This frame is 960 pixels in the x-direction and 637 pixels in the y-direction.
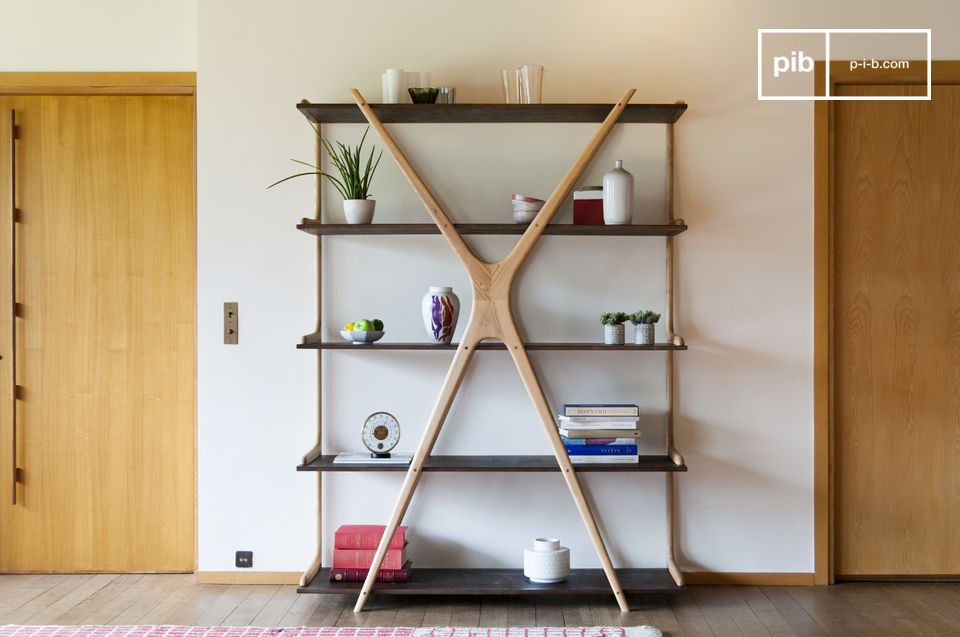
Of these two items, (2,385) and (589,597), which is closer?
(589,597)

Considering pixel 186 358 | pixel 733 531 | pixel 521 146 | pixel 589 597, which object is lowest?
pixel 589 597

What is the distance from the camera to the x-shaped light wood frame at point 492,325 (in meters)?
3.09

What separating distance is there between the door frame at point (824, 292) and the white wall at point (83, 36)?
249 cm

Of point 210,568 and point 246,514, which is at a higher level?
point 246,514

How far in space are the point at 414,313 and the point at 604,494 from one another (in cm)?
101

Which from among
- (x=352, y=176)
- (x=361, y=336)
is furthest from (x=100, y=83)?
(x=361, y=336)

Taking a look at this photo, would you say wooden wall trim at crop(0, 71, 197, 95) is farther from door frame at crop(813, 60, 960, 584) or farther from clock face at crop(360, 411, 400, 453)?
door frame at crop(813, 60, 960, 584)

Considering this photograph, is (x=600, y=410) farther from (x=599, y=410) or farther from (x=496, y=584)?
(x=496, y=584)

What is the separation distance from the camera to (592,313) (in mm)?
3395

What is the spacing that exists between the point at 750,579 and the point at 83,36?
3.37 m

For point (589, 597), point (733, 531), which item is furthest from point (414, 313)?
point (733, 531)

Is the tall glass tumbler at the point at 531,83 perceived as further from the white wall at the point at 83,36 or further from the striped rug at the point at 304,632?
the striped rug at the point at 304,632

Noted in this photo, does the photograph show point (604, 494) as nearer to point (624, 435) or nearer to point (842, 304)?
point (624, 435)

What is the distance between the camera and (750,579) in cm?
342
